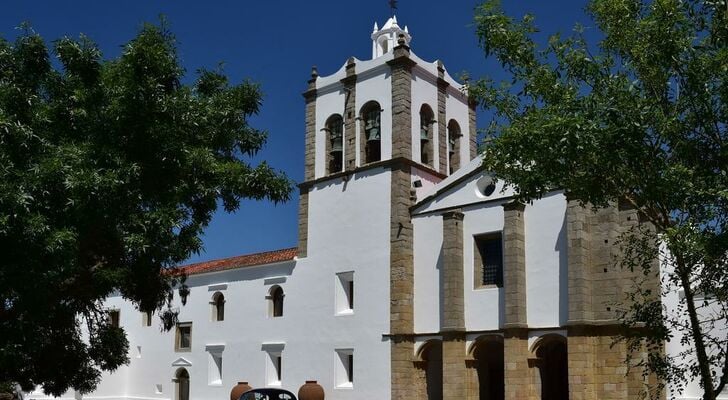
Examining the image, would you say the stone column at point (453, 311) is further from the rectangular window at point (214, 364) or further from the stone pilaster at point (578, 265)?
the rectangular window at point (214, 364)

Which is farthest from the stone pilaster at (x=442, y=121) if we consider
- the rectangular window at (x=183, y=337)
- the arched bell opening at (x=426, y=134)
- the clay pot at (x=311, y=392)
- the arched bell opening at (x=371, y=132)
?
the rectangular window at (x=183, y=337)

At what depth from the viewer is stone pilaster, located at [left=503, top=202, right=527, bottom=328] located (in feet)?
73.6

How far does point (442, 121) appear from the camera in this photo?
28.0m

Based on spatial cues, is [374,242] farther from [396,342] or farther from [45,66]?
[45,66]

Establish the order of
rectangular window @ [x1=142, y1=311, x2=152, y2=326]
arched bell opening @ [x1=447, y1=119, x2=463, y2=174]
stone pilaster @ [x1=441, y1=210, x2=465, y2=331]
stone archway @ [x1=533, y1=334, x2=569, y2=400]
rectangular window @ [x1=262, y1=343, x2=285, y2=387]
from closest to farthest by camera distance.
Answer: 1. stone pilaster @ [x1=441, y1=210, x2=465, y2=331]
2. stone archway @ [x1=533, y1=334, x2=569, y2=400]
3. rectangular window @ [x1=262, y1=343, x2=285, y2=387]
4. arched bell opening @ [x1=447, y1=119, x2=463, y2=174]
5. rectangular window @ [x1=142, y1=311, x2=152, y2=326]

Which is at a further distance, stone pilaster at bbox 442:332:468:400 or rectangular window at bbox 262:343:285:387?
rectangular window at bbox 262:343:285:387

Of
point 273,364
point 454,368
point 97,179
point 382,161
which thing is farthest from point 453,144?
point 97,179

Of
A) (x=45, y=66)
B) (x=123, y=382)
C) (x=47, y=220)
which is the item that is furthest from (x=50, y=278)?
(x=123, y=382)

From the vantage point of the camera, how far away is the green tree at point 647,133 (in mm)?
10211

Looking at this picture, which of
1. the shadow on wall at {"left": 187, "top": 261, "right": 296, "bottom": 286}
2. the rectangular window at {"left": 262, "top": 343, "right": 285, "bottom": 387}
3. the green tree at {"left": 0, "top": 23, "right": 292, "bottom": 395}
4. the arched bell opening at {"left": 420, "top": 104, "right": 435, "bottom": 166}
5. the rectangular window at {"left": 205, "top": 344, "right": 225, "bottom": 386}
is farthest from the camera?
the rectangular window at {"left": 205, "top": 344, "right": 225, "bottom": 386}

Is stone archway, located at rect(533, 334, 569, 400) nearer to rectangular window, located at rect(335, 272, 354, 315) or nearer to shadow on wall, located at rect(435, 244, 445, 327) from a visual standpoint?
shadow on wall, located at rect(435, 244, 445, 327)

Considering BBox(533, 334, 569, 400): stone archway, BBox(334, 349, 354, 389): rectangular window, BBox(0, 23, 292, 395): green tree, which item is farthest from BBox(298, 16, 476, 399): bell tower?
BBox(0, 23, 292, 395): green tree

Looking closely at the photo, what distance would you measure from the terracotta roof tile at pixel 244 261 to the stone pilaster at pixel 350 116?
399 centimetres

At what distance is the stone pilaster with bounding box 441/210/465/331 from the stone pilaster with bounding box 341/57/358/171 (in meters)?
4.46
